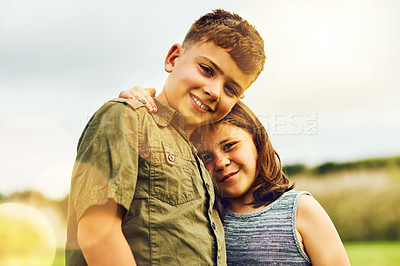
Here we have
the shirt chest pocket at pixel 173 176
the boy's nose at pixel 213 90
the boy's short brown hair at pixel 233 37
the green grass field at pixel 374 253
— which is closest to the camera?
the shirt chest pocket at pixel 173 176

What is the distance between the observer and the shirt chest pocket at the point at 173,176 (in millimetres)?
1475

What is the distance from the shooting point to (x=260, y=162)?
2314 millimetres

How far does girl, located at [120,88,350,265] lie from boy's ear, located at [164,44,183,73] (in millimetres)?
332

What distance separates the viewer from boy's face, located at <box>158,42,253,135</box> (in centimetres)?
188

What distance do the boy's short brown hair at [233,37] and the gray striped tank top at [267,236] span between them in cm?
79

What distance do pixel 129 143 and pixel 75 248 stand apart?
0.52 m

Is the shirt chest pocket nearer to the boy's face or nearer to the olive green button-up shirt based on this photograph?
the olive green button-up shirt

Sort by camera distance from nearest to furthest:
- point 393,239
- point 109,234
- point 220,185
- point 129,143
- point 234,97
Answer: point 109,234
point 129,143
point 234,97
point 220,185
point 393,239

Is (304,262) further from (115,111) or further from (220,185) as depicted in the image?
(115,111)

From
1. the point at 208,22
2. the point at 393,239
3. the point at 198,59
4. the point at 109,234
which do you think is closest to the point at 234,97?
the point at 198,59

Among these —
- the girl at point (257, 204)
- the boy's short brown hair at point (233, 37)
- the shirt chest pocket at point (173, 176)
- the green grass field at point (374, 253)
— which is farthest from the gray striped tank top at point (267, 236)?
the green grass field at point (374, 253)

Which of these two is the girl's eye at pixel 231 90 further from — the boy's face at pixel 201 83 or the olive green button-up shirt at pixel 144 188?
the olive green button-up shirt at pixel 144 188

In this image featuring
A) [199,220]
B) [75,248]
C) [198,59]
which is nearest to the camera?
[75,248]

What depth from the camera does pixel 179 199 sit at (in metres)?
1.54
